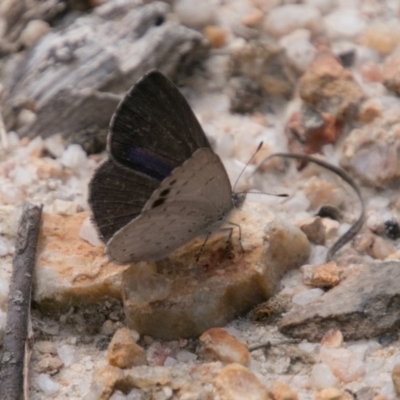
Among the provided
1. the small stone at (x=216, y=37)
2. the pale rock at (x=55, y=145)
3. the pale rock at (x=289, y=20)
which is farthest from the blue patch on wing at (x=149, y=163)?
the pale rock at (x=289, y=20)

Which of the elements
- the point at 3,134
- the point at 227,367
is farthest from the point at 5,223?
the point at 227,367

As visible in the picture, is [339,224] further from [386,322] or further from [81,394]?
[81,394]

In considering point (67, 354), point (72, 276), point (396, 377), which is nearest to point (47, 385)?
point (67, 354)

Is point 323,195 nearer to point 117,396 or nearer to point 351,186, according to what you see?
point 351,186

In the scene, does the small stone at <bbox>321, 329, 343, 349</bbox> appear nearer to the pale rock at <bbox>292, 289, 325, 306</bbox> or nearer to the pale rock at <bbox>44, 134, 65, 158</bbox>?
the pale rock at <bbox>292, 289, 325, 306</bbox>

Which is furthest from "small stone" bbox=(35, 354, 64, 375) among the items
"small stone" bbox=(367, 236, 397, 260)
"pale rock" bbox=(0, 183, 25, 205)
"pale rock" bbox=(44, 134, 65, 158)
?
"small stone" bbox=(367, 236, 397, 260)

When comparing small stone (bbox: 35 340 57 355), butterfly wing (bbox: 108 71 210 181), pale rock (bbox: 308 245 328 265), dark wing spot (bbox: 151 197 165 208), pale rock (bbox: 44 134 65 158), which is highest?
butterfly wing (bbox: 108 71 210 181)

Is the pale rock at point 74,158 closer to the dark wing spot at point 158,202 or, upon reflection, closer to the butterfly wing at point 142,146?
the butterfly wing at point 142,146
